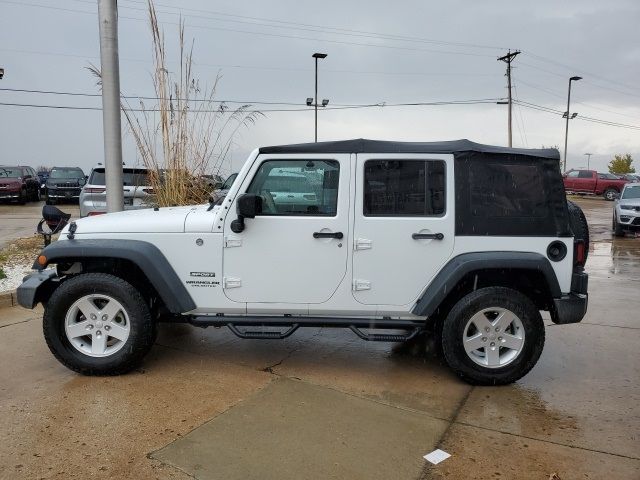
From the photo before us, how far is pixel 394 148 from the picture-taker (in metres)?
4.07

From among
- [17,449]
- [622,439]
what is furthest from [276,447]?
[622,439]

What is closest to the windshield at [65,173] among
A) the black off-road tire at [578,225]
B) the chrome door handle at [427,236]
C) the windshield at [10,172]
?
the windshield at [10,172]

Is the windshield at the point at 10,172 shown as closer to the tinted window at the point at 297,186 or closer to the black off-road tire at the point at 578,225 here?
the tinted window at the point at 297,186

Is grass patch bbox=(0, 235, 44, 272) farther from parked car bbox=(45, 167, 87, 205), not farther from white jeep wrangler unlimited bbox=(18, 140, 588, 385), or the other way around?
parked car bbox=(45, 167, 87, 205)

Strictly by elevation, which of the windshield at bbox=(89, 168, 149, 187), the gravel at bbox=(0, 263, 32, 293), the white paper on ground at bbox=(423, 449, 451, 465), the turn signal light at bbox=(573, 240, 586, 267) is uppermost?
the windshield at bbox=(89, 168, 149, 187)

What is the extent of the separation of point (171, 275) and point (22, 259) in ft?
17.7

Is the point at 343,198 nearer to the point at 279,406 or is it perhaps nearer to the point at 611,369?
the point at 279,406

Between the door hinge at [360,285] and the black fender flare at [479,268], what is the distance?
1.38 feet

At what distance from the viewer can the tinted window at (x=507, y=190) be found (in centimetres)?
405

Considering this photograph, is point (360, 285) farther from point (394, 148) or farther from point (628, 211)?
point (628, 211)

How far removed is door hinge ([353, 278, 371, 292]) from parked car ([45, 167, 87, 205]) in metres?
20.8

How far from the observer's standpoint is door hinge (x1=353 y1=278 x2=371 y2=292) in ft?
13.3

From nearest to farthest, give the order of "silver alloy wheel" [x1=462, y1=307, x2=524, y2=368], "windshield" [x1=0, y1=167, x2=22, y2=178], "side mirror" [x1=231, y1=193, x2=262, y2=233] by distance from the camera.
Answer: "side mirror" [x1=231, y1=193, x2=262, y2=233]
"silver alloy wheel" [x1=462, y1=307, x2=524, y2=368]
"windshield" [x1=0, y1=167, x2=22, y2=178]

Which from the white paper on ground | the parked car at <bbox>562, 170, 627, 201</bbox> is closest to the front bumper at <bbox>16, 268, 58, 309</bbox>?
the white paper on ground
